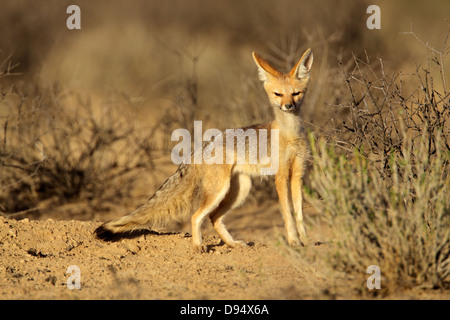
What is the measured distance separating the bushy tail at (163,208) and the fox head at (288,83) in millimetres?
1161

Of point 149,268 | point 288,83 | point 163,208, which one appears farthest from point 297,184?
point 149,268

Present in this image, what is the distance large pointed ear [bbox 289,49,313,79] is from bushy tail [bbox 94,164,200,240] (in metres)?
1.46

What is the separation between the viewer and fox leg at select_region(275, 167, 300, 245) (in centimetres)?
563

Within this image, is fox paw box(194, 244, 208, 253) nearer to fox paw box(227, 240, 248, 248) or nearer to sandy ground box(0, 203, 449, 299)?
sandy ground box(0, 203, 449, 299)

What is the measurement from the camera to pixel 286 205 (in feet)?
18.9

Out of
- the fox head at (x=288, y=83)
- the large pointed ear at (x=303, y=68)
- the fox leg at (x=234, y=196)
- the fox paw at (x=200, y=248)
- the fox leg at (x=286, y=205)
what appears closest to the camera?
the fox leg at (x=286, y=205)

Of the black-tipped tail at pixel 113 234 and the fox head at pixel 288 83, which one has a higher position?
the fox head at pixel 288 83

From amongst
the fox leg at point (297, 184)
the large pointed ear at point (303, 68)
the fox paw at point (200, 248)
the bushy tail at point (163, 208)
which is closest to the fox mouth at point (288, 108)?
the large pointed ear at point (303, 68)

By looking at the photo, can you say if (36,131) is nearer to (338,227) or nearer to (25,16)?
(338,227)

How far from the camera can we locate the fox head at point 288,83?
19.2ft

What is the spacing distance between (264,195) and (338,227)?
6081 mm

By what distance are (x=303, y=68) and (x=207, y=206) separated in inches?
68.1

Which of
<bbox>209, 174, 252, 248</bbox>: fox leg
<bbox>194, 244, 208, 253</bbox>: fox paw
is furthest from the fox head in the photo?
<bbox>194, 244, 208, 253</bbox>: fox paw

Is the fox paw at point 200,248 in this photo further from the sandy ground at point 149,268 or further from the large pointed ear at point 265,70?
the large pointed ear at point 265,70
